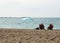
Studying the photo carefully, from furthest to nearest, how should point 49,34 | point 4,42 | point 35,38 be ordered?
1. point 49,34
2. point 35,38
3. point 4,42

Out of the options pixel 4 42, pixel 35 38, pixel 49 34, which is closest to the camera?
pixel 4 42

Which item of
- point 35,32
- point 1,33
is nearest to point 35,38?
point 35,32

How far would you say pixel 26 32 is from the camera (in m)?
9.91

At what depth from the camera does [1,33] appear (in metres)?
9.69

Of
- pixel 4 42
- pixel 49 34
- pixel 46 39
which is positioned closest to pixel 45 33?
pixel 49 34

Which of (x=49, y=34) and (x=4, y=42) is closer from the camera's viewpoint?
(x=4, y=42)

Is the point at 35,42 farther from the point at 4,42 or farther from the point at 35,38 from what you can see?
the point at 4,42

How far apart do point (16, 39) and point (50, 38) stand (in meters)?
1.37

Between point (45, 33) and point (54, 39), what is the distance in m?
0.86

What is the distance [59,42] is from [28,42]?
46.4 inches

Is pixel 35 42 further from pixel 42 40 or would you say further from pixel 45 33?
pixel 45 33

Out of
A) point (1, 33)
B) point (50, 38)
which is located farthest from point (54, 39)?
point (1, 33)

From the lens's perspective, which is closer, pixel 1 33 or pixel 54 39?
pixel 54 39

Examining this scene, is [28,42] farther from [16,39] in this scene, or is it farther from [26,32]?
[26,32]
